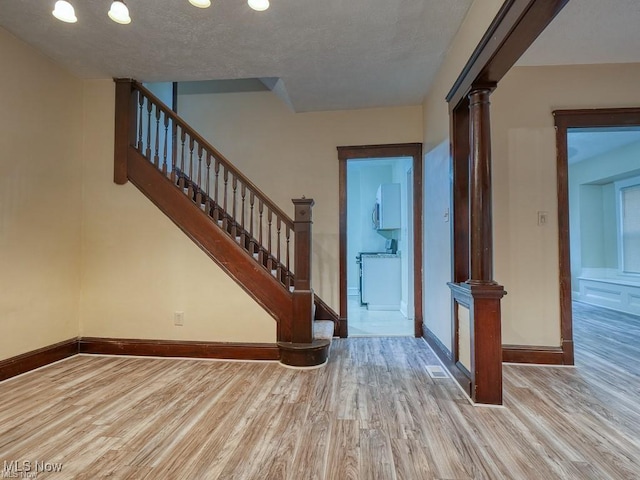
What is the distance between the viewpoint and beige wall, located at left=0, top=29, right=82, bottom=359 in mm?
2539

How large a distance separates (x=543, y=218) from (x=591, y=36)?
4.75ft

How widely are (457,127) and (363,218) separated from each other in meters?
4.45

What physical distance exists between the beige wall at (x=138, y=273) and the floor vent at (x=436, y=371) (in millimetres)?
1410

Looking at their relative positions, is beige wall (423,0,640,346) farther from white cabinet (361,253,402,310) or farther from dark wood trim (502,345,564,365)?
white cabinet (361,253,402,310)

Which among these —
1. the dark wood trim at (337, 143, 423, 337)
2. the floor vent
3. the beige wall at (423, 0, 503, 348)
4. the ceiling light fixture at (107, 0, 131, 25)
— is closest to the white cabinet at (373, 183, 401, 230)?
the dark wood trim at (337, 143, 423, 337)

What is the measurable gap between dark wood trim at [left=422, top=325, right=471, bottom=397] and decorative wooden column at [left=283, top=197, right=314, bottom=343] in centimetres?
117

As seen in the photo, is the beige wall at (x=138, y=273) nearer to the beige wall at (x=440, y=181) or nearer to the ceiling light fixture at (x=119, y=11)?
the beige wall at (x=440, y=181)

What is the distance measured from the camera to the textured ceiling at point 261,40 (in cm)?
225

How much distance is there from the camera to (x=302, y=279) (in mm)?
2961

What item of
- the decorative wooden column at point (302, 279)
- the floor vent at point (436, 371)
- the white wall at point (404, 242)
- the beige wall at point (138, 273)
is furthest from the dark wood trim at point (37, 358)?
the white wall at point (404, 242)

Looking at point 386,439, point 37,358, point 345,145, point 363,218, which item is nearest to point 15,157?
point 37,358

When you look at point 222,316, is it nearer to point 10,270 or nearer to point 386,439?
point 10,270

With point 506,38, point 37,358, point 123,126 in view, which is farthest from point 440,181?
point 37,358

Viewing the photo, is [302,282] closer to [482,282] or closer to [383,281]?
[482,282]
